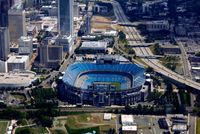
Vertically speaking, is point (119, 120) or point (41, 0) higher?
point (41, 0)

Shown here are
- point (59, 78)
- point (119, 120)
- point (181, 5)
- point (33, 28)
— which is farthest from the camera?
point (181, 5)

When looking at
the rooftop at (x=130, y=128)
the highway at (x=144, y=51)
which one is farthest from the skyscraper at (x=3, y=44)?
the rooftop at (x=130, y=128)

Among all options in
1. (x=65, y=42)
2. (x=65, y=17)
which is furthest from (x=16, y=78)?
(x=65, y=17)

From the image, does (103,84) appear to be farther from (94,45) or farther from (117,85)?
(94,45)

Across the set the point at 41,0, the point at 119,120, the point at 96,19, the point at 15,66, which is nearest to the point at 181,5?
the point at 96,19

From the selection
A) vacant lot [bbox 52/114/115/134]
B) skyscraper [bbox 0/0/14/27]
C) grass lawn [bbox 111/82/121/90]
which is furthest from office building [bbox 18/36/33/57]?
vacant lot [bbox 52/114/115/134]

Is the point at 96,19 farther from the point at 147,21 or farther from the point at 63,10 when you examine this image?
the point at 63,10

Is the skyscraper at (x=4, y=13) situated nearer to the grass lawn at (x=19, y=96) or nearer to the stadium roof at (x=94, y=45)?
the stadium roof at (x=94, y=45)
